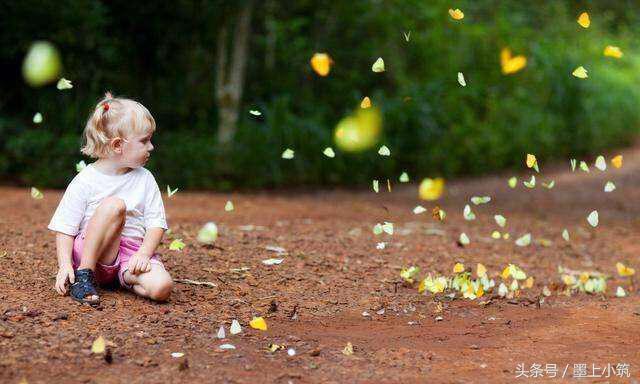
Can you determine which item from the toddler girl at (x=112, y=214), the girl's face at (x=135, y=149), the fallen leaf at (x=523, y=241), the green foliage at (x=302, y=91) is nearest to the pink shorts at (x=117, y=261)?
the toddler girl at (x=112, y=214)

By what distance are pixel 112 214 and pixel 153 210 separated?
194mm

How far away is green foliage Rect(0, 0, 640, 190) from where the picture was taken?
9.18 meters

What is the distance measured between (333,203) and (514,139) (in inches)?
189

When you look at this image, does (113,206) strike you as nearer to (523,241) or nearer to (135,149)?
(135,149)

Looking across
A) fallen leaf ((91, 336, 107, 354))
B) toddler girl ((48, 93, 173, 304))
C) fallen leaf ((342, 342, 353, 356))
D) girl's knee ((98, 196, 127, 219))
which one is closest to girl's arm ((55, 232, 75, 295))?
toddler girl ((48, 93, 173, 304))

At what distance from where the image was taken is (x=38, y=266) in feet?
13.3

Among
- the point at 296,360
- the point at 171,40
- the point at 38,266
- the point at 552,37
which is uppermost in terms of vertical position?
the point at 552,37

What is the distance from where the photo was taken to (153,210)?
364cm

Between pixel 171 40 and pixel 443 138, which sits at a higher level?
pixel 171 40

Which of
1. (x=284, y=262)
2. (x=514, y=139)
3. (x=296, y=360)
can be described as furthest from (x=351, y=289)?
(x=514, y=139)

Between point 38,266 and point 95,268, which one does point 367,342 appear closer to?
point 95,268

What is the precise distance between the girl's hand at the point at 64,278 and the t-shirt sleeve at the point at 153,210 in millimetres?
356

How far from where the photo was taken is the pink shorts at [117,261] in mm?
3637

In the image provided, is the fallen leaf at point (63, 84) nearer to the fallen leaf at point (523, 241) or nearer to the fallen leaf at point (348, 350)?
the fallen leaf at point (348, 350)
